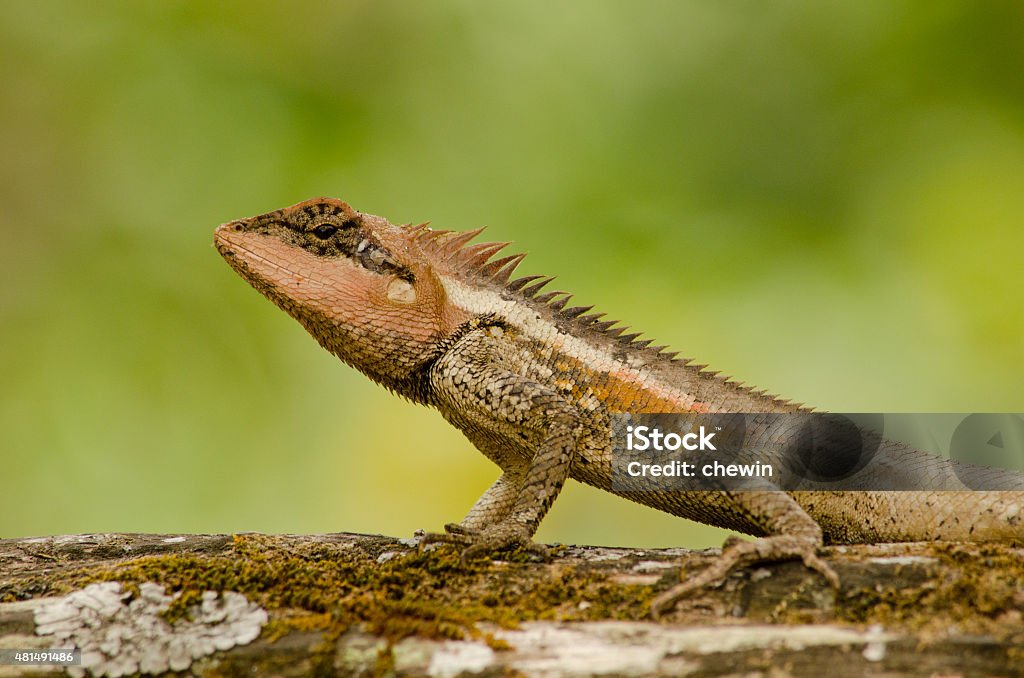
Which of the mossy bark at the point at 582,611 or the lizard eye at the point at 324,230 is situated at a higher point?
the lizard eye at the point at 324,230

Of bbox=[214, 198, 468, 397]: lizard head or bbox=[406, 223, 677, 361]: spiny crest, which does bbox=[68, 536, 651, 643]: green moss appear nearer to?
bbox=[214, 198, 468, 397]: lizard head

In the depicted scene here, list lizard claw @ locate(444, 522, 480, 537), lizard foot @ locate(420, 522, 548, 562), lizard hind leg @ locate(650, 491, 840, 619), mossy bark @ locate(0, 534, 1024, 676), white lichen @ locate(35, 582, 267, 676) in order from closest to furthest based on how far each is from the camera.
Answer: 1. mossy bark @ locate(0, 534, 1024, 676)
2. white lichen @ locate(35, 582, 267, 676)
3. lizard hind leg @ locate(650, 491, 840, 619)
4. lizard foot @ locate(420, 522, 548, 562)
5. lizard claw @ locate(444, 522, 480, 537)

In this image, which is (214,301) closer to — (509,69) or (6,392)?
(6,392)

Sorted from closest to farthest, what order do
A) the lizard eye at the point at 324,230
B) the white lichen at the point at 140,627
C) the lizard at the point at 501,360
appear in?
the white lichen at the point at 140,627 < the lizard at the point at 501,360 < the lizard eye at the point at 324,230

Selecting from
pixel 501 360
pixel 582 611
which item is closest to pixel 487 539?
pixel 582 611

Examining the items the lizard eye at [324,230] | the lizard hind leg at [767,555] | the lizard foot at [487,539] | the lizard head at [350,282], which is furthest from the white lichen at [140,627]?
the lizard eye at [324,230]

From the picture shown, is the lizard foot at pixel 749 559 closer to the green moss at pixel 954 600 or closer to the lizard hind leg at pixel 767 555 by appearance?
the lizard hind leg at pixel 767 555

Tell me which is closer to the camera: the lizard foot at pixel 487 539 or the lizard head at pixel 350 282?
the lizard foot at pixel 487 539

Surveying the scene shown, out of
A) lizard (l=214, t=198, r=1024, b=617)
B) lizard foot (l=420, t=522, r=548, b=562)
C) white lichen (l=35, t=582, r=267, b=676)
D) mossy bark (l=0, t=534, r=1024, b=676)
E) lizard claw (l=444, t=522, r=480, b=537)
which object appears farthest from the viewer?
lizard (l=214, t=198, r=1024, b=617)

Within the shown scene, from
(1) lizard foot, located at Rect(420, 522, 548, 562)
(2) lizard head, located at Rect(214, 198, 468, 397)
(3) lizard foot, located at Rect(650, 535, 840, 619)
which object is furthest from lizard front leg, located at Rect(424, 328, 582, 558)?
(3) lizard foot, located at Rect(650, 535, 840, 619)
